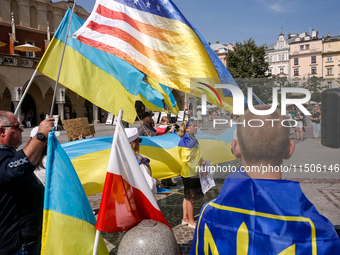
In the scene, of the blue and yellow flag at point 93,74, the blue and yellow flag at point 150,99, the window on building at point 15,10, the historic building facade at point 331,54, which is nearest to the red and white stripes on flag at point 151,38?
the blue and yellow flag at point 93,74

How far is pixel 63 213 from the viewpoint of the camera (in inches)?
95.3

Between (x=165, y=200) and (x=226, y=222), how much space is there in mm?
4569

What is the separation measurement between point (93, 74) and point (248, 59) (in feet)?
132

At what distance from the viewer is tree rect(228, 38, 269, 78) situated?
40.2m

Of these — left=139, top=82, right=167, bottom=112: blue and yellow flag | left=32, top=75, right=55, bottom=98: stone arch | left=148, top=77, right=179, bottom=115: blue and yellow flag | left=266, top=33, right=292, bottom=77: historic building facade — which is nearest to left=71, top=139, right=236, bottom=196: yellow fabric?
left=148, top=77, right=179, bottom=115: blue and yellow flag

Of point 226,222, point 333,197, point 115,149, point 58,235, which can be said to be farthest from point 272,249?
point 333,197

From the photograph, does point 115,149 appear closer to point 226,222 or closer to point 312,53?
point 226,222

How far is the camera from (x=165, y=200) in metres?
5.82

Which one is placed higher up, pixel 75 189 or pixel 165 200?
pixel 75 189

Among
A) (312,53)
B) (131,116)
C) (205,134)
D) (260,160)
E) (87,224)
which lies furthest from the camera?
(312,53)

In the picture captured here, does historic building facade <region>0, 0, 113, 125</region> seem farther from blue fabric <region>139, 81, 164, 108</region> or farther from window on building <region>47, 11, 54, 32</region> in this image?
blue fabric <region>139, 81, 164, 108</region>

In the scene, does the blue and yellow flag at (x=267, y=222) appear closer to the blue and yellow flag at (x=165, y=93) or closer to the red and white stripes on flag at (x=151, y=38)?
the red and white stripes on flag at (x=151, y=38)

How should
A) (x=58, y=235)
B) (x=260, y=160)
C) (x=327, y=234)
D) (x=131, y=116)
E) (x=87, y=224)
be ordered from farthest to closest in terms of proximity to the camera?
(x=131, y=116) → (x=87, y=224) → (x=58, y=235) → (x=260, y=160) → (x=327, y=234)

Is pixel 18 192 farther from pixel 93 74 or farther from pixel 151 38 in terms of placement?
pixel 151 38
